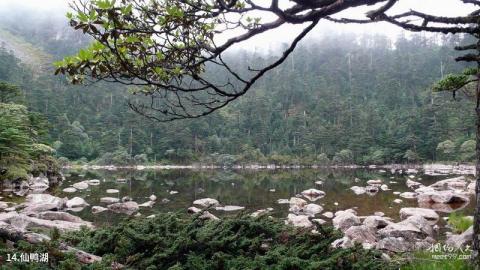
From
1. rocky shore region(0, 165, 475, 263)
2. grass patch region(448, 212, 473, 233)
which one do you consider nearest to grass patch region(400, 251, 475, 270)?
rocky shore region(0, 165, 475, 263)

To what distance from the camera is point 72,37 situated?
16212 cm

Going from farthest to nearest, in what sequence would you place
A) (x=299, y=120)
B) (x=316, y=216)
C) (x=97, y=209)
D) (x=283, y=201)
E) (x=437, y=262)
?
(x=299, y=120), (x=283, y=201), (x=97, y=209), (x=316, y=216), (x=437, y=262)

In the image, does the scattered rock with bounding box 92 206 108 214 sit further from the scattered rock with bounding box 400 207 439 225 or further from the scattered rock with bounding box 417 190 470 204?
the scattered rock with bounding box 417 190 470 204

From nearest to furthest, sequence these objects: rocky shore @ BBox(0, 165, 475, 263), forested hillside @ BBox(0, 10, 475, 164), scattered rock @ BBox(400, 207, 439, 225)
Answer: rocky shore @ BBox(0, 165, 475, 263)
scattered rock @ BBox(400, 207, 439, 225)
forested hillside @ BBox(0, 10, 475, 164)

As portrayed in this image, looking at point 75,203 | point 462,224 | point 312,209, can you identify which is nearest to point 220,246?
point 462,224

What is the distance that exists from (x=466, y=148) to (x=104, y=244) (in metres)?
58.9

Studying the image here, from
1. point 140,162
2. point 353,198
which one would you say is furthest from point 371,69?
point 353,198

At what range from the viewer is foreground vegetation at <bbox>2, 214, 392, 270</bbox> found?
405cm

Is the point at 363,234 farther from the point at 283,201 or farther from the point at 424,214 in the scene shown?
the point at 283,201

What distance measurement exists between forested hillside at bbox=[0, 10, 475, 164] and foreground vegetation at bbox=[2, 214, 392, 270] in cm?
5117

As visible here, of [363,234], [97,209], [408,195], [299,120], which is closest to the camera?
[363,234]

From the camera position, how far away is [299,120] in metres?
89.2

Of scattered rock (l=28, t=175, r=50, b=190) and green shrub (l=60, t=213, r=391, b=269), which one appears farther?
scattered rock (l=28, t=175, r=50, b=190)

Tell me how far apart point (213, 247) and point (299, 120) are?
85955 mm
